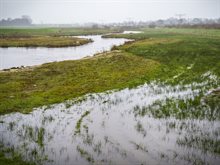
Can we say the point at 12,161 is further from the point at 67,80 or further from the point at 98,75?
the point at 98,75

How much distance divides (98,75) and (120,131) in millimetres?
17852

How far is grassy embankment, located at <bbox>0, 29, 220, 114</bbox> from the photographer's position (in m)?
25.8

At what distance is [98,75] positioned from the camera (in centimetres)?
3506

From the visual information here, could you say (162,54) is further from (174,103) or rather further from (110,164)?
(110,164)

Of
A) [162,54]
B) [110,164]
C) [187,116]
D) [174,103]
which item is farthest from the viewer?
[162,54]

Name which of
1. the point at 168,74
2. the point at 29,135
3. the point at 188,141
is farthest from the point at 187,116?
the point at 168,74

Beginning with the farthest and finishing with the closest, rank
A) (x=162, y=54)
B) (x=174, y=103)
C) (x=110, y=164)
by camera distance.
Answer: (x=162, y=54), (x=174, y=103), (x=110, y=164)

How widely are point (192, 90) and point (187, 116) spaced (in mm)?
7434

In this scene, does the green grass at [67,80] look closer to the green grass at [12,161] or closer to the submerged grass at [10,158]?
the submerged grass at [10,158]

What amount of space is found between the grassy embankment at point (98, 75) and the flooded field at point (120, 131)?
285 centimetres

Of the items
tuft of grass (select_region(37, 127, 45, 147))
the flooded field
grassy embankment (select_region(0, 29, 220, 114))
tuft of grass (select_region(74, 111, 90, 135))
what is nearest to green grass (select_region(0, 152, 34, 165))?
the flooded field

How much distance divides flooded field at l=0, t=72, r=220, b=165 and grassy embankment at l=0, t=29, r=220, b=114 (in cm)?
285

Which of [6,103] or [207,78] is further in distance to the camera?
[207,78]

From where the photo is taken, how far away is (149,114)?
67.7ft
